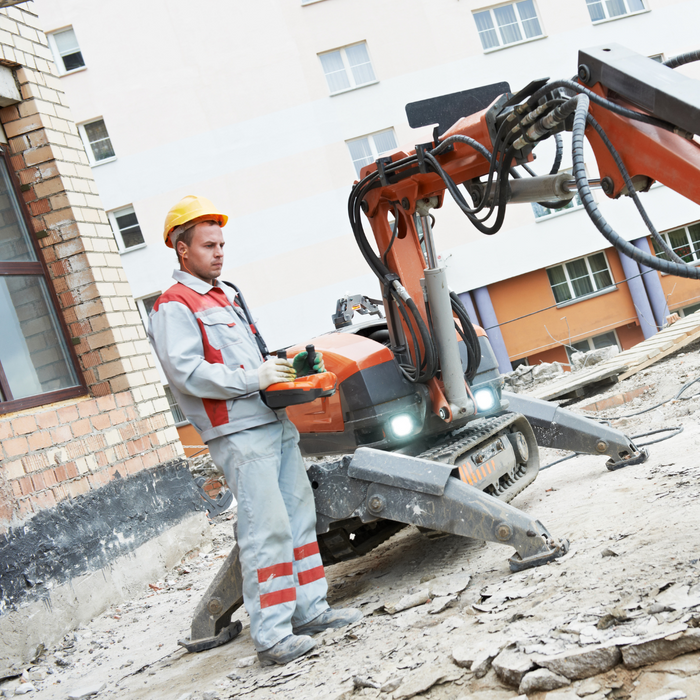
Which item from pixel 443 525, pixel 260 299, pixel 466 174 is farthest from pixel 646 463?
pixel 260 299

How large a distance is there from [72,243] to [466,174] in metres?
3.63

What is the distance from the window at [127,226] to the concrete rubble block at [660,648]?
1673cm

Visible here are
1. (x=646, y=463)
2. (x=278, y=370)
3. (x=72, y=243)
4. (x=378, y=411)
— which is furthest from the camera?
(x=72, y=243)

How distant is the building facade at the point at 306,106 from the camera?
666 inches

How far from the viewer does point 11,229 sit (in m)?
5.75

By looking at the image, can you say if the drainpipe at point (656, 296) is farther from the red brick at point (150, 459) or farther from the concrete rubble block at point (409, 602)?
the concrete rubble block at point (409, 602)

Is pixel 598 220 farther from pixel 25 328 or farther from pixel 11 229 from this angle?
pixel 11 229

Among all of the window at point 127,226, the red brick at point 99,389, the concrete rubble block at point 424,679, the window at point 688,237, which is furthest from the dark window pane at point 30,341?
the window at point 688,237

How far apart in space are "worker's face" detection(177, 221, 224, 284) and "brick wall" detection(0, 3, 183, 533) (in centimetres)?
229

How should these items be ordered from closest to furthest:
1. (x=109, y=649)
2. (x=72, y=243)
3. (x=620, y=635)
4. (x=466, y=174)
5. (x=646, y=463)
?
1. (x=620, y=635)
2. (x=466, y=174)
3. (x=109, y=649)
4. (x=646, y=463)
5. (x=72, y=243)

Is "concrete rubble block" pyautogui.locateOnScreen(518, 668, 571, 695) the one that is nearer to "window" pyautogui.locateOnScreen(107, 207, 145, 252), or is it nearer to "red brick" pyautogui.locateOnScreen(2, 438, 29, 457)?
"red brick" pyautogui.locateOnScreen(2, 438, 29, 457)

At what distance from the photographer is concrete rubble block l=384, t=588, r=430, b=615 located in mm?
3396

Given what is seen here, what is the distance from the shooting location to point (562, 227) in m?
17.0

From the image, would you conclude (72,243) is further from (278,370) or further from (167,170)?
(167,170)
